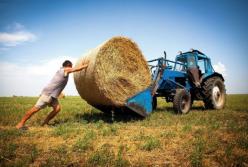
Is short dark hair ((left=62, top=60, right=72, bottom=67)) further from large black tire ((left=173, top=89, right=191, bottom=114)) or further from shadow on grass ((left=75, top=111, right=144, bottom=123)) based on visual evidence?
large black tire ((left=173, top=89, right=191, bottom=114))

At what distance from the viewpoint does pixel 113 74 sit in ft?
27.7

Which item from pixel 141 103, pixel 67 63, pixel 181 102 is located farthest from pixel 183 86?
pixel 67 63

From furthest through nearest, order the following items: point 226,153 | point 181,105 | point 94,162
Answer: point 181,105, point 226,153, point 94,162

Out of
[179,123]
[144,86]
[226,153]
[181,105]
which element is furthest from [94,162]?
[181,105]

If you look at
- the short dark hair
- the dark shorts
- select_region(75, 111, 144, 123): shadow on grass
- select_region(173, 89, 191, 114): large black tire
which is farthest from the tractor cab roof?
the dark shorts

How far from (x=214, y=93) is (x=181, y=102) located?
312 cm

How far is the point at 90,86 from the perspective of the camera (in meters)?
8.31

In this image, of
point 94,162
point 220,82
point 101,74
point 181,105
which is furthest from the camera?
point 220,82

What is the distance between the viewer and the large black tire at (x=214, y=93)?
1223 cm

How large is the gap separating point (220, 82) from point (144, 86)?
5.71 meters

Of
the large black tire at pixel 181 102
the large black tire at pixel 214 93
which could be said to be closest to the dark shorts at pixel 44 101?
the large black tire at pixel 181 102

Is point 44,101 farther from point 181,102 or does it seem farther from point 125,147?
point 181,102

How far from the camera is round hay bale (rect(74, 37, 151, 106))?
806 centimetres

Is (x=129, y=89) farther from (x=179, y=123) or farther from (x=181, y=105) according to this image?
(x=181, y=105)
